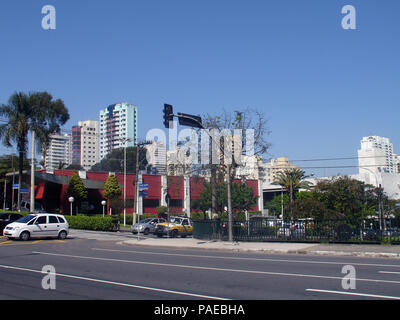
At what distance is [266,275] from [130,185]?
162ft

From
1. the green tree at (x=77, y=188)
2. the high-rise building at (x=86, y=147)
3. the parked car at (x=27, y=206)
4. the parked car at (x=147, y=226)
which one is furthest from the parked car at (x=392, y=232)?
the high-rise building at (x=86, y=147)

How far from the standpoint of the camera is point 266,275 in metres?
12.3

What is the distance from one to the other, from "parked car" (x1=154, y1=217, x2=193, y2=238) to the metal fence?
22.2 ft

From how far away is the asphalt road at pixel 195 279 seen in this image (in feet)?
30.7

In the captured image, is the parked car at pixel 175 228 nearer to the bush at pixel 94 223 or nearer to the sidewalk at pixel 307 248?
the bush at pixel 94 223

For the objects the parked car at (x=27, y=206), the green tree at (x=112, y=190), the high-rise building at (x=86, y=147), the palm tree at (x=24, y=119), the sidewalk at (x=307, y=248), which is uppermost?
the high-rise building at (x=86, y=147)

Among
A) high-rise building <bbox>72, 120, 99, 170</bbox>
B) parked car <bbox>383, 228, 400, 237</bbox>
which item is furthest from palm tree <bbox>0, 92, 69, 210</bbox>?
high-rise building <bbox>72, 120, 99, 170</bbox>

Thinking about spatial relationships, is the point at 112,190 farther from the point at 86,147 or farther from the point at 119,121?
the point at 86,147

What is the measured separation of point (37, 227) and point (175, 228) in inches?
450

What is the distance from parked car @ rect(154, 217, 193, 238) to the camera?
34.0 metres

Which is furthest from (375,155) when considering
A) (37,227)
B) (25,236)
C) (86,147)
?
(86,147)

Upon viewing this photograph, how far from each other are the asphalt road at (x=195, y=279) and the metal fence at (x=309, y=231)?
4894 millimetres
